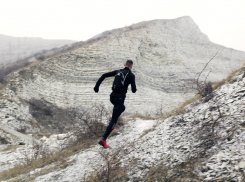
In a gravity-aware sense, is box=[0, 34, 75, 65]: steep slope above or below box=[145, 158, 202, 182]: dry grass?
above

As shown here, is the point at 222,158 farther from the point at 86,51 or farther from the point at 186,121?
the point at 86,51

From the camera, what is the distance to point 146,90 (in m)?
21.9

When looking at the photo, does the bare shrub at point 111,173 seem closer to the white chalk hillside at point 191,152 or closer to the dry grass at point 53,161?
the white chalk hillside at point 191,152

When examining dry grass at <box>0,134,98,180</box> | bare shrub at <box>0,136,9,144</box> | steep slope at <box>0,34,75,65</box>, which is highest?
steep slope at <box>0,34,75,65</box>

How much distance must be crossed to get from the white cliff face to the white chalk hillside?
12648 millimetres

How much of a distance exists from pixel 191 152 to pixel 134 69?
21.3 metres

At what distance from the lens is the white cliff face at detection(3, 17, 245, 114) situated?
20000 millimetres

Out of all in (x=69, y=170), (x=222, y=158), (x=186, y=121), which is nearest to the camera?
(x=222, y=158)

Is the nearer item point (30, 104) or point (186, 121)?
point (186, 121)

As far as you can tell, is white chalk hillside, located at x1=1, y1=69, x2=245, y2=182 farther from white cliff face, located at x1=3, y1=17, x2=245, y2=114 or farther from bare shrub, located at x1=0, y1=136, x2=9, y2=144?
white cliff face, located at x1=3, y1=17, x2=245, y2=114

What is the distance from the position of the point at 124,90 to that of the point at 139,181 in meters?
1.71

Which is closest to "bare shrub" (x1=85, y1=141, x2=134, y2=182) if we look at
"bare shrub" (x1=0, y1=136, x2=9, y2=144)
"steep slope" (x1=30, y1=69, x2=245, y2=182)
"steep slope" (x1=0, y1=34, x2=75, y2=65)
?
"steep slope" (x1=30, y1=69, x2=245, y2=182)

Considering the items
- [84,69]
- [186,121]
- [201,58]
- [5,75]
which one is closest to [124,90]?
[186,121]

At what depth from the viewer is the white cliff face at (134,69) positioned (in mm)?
20000
